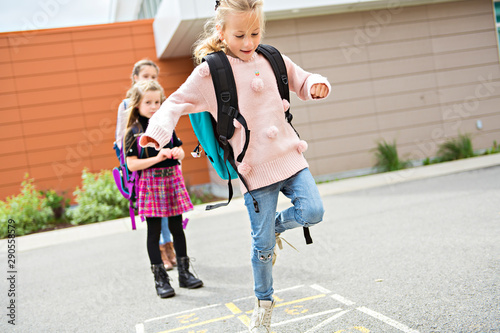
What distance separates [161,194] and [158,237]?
389mm

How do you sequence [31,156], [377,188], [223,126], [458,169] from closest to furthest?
[223,126] → [377,188] → [458,169] → [31,156]

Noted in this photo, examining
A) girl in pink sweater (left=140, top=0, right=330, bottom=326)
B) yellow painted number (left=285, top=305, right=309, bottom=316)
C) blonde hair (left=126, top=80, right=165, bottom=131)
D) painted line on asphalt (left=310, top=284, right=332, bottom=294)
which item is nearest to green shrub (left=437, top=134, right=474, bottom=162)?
painted line on asphalt (left=310, top=284, right=332, bottom=294)

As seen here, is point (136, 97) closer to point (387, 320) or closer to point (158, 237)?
point (158, 237)

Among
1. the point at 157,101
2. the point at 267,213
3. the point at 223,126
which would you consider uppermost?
the point at 157,101

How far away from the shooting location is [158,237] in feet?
14.2

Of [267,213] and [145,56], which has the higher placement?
[145,56]

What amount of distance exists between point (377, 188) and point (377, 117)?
153 inches

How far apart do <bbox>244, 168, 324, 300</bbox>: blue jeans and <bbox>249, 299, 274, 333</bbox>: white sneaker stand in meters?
0.04

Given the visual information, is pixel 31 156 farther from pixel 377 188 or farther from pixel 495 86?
pixel 495 86

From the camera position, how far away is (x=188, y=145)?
13.1 metres

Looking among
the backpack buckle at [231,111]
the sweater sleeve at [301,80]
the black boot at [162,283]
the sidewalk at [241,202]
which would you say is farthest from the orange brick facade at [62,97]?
the backpack buckle at [231,111]

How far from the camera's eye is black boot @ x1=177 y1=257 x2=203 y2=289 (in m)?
4.29

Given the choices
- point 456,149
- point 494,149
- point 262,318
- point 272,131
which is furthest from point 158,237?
point 494,149

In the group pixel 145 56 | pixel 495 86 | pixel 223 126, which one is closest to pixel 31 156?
pixel 145 56
